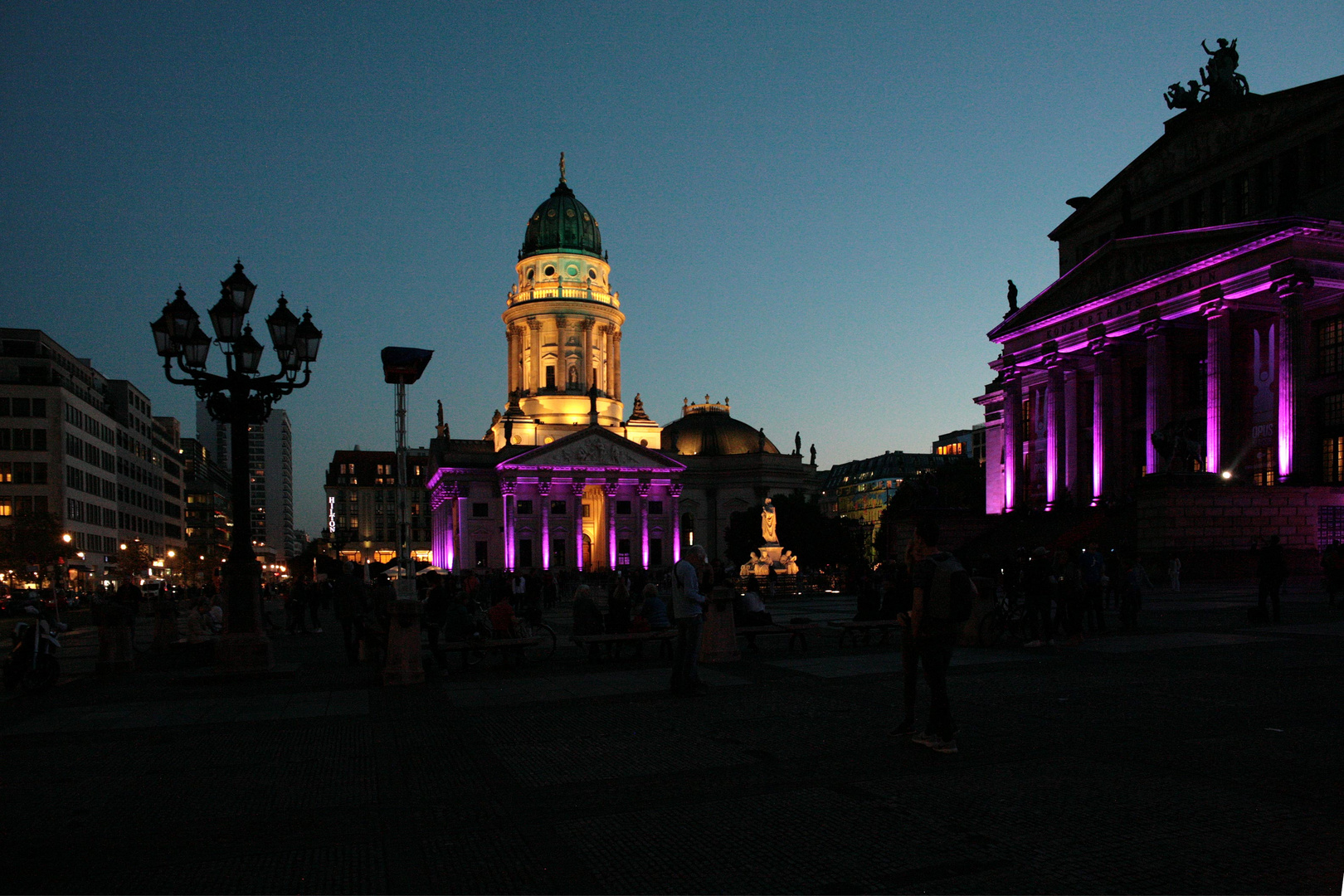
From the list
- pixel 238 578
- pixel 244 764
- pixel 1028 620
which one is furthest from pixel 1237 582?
pixel 244 764

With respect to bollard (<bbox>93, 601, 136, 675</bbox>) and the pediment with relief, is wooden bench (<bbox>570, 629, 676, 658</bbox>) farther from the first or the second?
the pediment with relief

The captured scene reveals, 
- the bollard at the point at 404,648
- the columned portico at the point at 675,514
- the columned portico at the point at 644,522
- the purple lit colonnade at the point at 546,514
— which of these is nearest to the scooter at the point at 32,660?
the bollard at the point at 404,648

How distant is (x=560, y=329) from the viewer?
113750 mm

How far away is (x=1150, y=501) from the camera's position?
3909cm

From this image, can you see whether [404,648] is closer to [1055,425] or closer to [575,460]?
[1055,425]

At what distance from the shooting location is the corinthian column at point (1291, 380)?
39.6 m

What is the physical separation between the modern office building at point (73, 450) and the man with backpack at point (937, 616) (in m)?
69.1

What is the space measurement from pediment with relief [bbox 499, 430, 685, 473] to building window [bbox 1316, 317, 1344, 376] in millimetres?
67480

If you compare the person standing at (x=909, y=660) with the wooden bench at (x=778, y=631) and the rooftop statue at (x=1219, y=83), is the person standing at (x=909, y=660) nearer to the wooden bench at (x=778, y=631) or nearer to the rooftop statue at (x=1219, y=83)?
the wooden bench at (x=778, y=631)

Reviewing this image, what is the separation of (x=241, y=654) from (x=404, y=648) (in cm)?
350

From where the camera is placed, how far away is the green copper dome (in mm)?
115188

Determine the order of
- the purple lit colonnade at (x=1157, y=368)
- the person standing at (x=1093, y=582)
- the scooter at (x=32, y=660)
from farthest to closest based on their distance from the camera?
1. the purple lit colonnade at (x=1157, y=368)
2. the person standing at (x=1093, y=582)
3. the scooter at (x=32, y=660)

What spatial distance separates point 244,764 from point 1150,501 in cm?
3658

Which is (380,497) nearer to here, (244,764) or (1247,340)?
(1247,340)
